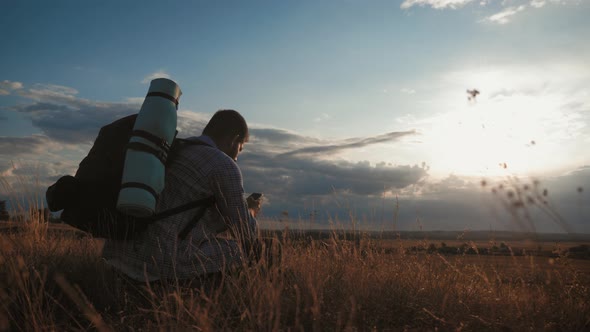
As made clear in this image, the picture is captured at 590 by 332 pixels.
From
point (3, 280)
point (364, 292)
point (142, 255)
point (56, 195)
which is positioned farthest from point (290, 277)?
point (3, 280)

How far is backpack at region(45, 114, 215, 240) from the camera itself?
3.57 metres

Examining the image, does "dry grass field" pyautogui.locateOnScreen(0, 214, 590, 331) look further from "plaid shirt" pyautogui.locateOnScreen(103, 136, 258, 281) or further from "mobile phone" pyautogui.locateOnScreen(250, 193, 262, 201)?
"mobile phone" pyautogui.locateOnScreen(250, 193, 262, 201)

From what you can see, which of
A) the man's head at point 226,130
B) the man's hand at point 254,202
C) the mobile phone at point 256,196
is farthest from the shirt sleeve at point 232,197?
the mobile phone at point 256,196

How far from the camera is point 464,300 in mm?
4016

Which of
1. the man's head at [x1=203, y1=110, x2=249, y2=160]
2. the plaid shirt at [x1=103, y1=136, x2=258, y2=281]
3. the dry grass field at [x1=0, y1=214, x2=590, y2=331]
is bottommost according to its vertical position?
the dry grass field at [x1=0, y1=214, x2=590, y2=331]

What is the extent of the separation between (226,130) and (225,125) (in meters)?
0.06

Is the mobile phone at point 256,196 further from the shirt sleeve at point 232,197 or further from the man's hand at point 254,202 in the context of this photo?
the shirt sleeve at point 232,197

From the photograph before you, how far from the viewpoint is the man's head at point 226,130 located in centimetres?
432

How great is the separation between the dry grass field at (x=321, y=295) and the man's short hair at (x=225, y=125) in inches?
48.8

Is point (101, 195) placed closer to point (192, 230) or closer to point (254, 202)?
point (192, 230)

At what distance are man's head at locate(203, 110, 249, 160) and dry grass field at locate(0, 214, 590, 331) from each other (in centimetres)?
112

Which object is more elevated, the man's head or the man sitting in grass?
the man's head

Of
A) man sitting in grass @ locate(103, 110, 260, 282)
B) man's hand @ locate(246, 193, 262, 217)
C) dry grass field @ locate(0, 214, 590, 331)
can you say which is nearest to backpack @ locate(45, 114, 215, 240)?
man sitting in grass @ locate(103, 110, 260, 282)

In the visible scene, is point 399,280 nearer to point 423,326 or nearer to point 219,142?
point 423,326
